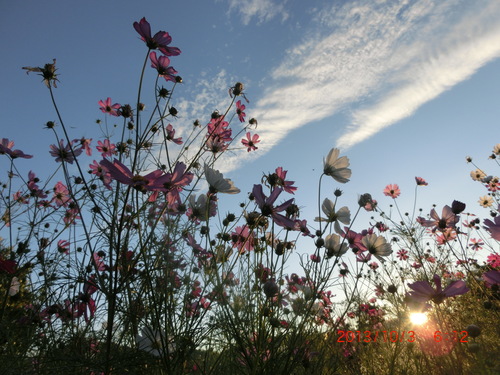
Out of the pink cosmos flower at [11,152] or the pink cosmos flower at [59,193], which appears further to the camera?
the pink cosmos flower at [59,193]

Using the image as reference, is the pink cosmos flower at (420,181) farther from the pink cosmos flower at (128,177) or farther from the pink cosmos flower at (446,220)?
the pink cosmos flower at (128,177)

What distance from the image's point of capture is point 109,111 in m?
1.84

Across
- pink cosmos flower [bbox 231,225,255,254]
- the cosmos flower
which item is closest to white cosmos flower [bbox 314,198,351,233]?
pink cosmos flower [bbox 231,225,255,254]

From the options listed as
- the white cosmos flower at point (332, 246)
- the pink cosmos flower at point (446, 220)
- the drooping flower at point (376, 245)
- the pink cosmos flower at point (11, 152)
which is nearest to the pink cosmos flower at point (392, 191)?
the pink cosmos flower at point (446, 220)

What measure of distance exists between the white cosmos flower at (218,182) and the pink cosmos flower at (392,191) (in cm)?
356

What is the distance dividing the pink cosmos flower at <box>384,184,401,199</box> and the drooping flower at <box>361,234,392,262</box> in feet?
9.48

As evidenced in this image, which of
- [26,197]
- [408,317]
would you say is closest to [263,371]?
[408,317]

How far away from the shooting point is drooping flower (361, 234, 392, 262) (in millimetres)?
1469

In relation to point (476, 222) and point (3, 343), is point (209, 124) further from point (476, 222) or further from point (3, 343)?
point (476, 222)

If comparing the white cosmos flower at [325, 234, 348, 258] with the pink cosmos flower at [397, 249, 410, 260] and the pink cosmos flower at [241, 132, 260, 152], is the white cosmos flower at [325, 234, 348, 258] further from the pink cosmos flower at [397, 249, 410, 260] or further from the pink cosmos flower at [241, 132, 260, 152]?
the pink cosmos flower at [397, 249, 410, 260]

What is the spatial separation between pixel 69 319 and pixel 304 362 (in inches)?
46.6

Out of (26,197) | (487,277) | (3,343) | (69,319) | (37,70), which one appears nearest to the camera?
(487,277)

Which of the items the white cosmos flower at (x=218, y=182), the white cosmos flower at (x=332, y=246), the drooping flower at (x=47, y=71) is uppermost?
the drooping flower at (x=47, y=71)

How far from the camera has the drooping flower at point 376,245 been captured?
1.47 meters
